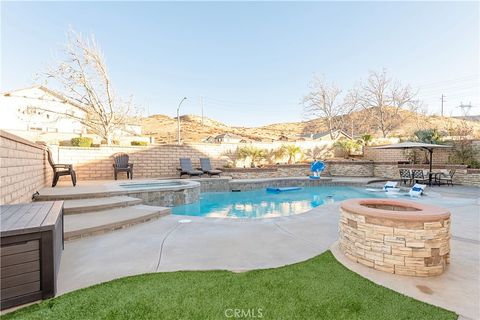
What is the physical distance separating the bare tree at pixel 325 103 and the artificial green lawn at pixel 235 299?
31418mm

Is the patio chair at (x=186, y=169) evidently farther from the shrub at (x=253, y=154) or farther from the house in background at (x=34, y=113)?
the house in background at (x=34, y=113)

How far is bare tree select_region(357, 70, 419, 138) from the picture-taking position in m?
29.9

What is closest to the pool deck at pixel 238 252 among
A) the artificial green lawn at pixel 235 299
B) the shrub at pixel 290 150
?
the artificial green lawn at pixel 235 299

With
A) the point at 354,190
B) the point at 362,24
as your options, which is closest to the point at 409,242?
the point at 354,190

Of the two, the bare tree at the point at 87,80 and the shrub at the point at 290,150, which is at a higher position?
the bare tree at the point at 87,80

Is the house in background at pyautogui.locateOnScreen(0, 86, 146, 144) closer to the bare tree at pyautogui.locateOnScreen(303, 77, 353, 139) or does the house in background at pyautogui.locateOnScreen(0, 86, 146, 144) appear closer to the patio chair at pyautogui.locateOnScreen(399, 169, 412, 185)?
the patio chair at pyautogui.locateOnScreen(399, 169, 412, 185)

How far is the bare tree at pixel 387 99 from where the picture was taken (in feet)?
98.2

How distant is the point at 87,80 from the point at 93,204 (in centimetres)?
1508

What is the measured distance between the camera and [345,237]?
321cm

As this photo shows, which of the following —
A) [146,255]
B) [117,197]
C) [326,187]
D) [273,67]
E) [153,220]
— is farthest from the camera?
[273,67]

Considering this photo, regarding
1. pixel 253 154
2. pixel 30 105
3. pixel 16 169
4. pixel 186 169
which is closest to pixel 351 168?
pixel 253 154

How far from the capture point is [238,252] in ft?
10.7

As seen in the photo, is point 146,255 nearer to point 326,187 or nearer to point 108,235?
point 108,235

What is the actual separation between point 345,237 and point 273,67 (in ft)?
84.4
